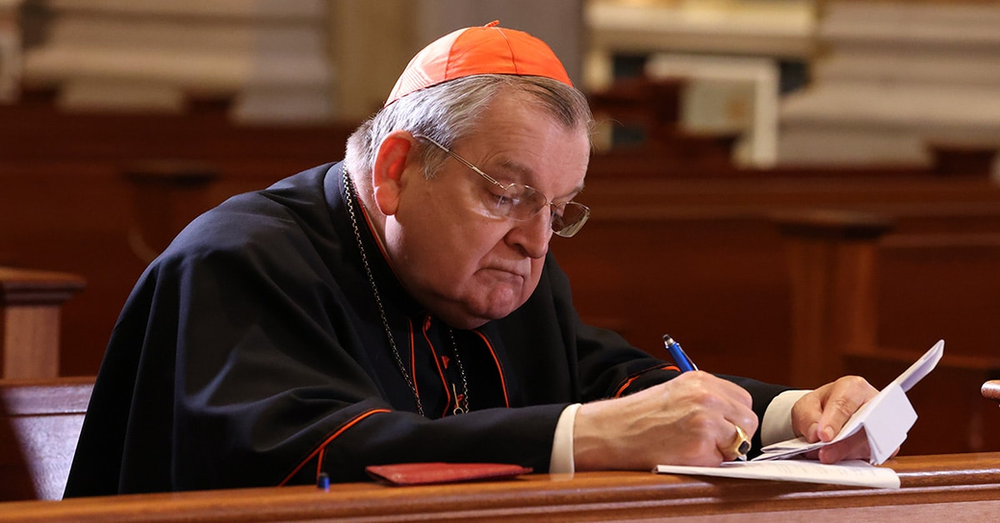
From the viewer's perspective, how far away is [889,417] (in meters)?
1.84

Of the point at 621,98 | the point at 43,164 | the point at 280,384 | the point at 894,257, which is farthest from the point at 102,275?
the point at 621,98

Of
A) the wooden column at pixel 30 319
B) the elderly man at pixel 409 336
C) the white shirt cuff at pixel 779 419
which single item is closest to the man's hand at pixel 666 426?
the elderly man at pixel 409 336

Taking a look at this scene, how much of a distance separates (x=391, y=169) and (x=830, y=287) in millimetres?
2807

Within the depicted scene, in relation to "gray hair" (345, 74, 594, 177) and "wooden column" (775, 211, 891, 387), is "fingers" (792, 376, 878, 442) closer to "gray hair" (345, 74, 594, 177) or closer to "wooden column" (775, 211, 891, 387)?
"gray hair" (345, 74, 594, 177)

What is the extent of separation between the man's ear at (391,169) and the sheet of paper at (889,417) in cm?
78

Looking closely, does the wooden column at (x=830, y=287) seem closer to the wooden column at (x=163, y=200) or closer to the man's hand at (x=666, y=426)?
the wooden column at (x=163, y=200)

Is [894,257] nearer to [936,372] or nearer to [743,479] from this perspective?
[936,372]

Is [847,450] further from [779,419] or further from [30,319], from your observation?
[30,319]

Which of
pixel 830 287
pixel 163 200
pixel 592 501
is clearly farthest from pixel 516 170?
pixel 163 200

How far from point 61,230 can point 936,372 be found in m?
3.47

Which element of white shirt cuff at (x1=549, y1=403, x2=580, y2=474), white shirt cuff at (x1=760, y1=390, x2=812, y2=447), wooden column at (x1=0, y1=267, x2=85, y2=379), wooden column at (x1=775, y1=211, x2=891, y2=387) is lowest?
wooden column at (x1=775, y1=211, x2=891, y2=387)

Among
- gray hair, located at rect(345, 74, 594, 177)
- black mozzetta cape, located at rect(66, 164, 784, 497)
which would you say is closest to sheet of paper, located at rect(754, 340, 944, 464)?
black mozzetta cape, located at rect(66, 164, 784, 497)

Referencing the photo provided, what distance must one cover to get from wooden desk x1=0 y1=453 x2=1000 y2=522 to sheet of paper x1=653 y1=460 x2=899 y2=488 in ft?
0.04

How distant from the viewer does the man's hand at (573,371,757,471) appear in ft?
5.79
